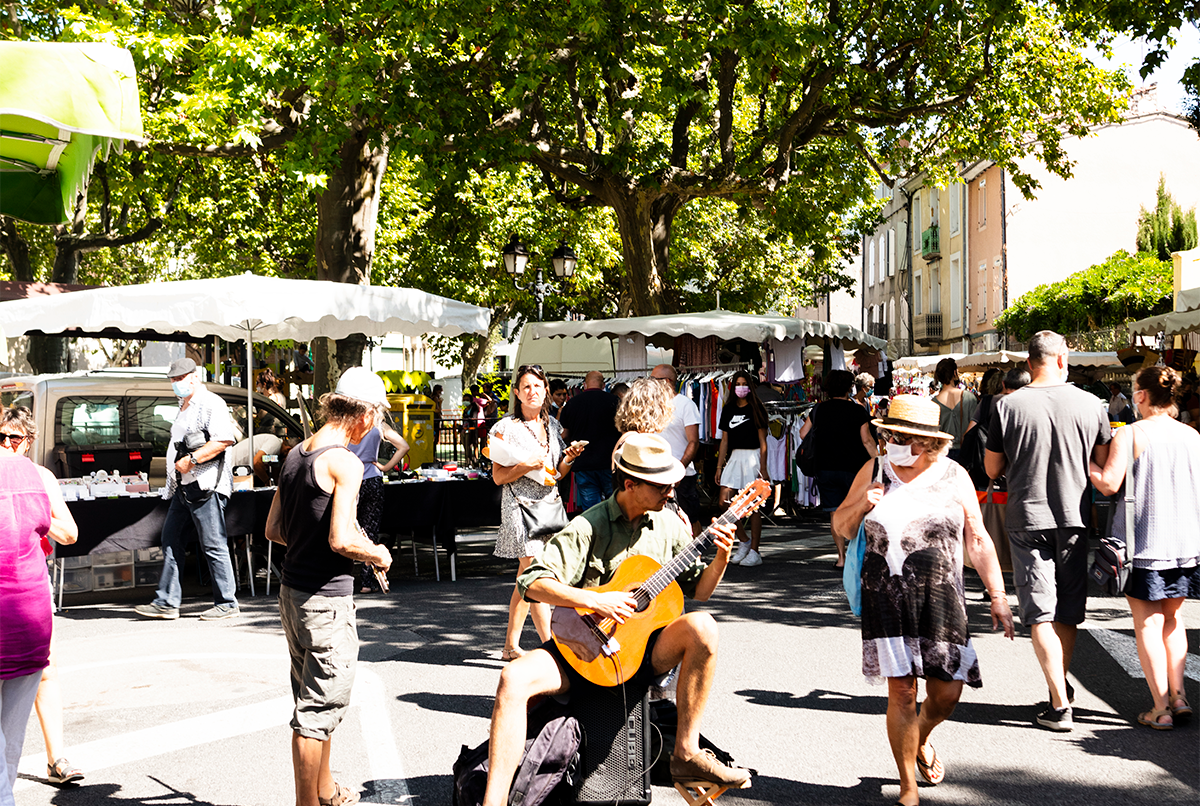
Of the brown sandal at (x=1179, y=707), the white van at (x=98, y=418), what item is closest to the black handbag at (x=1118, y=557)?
the brown sandal at (x=1179, y=707)

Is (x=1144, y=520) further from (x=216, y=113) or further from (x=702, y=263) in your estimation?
(x=702, y=263)

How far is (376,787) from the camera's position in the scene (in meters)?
4.50

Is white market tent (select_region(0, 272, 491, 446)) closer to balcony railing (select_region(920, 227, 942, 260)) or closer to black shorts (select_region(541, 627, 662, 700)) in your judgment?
black shorts (select_region(541, 627, 662, 700))

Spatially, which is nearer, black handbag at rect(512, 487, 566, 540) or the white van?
black handbag at rect(512, 487, 566, 540)

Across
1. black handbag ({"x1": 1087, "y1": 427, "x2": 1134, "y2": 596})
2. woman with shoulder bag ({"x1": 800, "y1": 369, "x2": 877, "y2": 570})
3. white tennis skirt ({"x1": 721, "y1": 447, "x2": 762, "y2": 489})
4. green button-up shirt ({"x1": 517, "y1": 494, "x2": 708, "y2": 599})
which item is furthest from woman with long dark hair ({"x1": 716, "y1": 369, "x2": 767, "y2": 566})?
green button-up shirt ({"x1": 517, "y1": 494, "x2": 708, "y2": 599})

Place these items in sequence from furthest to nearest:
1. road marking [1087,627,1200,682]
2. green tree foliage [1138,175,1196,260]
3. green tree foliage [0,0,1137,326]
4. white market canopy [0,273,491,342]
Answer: green tree foliage [1138,175,1196,260]
green tree foliage [0,0,1137,326]
white market canopy [0,273,491,342]
road marking [1087,627,1200,682]

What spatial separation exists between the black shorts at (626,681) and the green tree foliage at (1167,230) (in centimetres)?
3196

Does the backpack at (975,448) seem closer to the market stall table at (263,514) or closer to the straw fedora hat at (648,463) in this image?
the market stall table at (263,514)

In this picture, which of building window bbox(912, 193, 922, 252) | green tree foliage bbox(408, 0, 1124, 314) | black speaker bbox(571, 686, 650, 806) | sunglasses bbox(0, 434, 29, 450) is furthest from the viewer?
building window bbox(912, 193, 922, 252)

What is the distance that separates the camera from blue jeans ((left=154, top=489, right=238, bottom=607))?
8.27 metres

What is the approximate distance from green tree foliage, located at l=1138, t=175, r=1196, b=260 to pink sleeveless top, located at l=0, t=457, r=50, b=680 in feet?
109

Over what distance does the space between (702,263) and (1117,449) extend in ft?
101

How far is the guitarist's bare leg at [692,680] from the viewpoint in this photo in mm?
3861

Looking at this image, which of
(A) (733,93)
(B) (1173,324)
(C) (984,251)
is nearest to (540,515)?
(A) (733,93)
